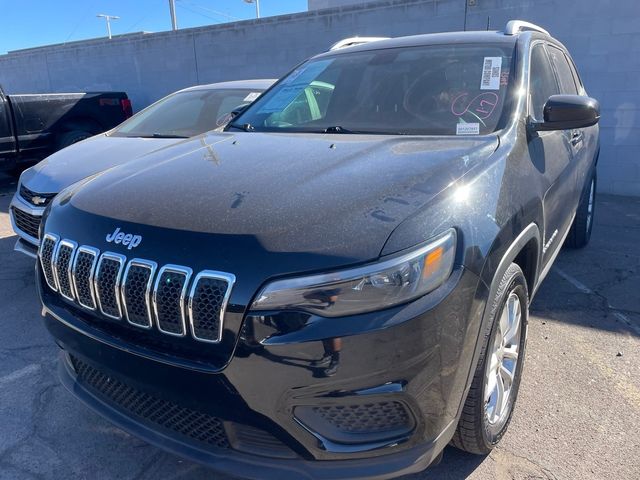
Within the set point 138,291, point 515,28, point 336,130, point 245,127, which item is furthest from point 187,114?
point 138,291

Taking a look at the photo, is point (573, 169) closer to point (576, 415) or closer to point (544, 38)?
point (544, 38)

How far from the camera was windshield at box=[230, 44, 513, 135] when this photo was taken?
277 centimetres

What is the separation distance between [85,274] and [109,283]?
0.53 ft

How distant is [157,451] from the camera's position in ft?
7.92

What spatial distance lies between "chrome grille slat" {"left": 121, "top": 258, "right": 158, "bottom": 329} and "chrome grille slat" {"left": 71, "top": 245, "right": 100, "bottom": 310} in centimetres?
20

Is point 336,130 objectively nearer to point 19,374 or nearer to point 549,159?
point 549,159

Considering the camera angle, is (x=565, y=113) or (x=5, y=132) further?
(x=5, y=132)

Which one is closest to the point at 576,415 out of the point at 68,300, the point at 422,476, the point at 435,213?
the point at 422,476

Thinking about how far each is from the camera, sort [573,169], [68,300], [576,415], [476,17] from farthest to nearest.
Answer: [476,17] → [573,169] → [576,415] → [68,300]

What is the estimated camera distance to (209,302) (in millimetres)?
1663

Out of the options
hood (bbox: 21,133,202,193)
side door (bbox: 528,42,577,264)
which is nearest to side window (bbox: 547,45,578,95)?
side door (bbox: 528,42,577,264)

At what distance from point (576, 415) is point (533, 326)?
100cm

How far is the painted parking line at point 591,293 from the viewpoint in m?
3.54

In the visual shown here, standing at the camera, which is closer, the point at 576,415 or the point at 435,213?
the point at 435,213
